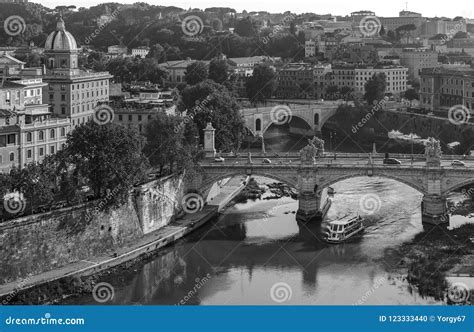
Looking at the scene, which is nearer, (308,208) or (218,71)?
(308,208)

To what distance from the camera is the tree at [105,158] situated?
68.7 ft

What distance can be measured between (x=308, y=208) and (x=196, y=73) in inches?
1090

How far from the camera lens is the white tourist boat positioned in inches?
882

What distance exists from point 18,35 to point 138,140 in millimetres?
44205

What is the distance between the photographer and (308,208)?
24781 mm

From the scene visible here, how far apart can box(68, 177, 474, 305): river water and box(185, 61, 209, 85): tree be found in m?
25.0

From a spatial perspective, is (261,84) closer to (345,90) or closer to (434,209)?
(345,90)

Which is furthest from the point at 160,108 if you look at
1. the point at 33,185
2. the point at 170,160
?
the point at 33,185

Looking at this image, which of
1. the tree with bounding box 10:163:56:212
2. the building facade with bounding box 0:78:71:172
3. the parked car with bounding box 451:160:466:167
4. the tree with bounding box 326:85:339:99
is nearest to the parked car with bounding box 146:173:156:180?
the building facade with bounding box 0:78:71:172

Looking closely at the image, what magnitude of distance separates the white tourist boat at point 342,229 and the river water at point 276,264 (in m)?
0.27

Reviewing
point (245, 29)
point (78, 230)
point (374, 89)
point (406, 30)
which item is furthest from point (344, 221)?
point (245, 29)

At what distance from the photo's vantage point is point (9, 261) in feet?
59.6

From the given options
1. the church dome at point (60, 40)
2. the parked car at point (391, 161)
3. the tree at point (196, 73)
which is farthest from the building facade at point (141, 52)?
the parked car at point (391, 161)

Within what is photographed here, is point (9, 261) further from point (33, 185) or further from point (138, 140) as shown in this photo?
point (138, 140)
